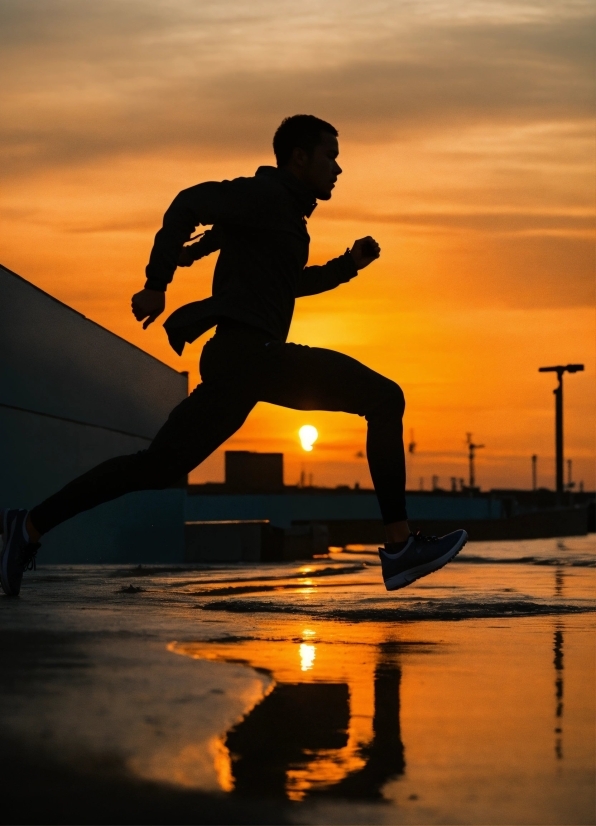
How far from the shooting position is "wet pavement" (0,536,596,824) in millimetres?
2938

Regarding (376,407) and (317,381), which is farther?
(376,407)

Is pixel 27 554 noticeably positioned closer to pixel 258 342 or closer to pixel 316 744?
pixel 258 342

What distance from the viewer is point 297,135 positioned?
6.68 metres

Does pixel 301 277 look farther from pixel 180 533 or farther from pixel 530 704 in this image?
pixel 180 533

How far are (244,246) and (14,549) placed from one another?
179cm

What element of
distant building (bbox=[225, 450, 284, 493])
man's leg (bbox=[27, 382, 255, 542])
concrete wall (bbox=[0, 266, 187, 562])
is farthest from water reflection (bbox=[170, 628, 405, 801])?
distant building (bbox=[225, 450, 284, 493])

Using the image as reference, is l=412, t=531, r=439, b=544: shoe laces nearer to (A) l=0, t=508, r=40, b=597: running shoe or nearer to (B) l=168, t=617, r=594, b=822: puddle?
(B) l=168, t=617, r=594, b=822: puddle

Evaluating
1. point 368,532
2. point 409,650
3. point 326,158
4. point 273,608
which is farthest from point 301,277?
point 368,532

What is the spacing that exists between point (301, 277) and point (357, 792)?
3976mm

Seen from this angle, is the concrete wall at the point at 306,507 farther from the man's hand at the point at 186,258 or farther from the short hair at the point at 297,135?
the man's hand at the point at 186,258

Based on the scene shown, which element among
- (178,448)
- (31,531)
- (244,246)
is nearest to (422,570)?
(178,448)

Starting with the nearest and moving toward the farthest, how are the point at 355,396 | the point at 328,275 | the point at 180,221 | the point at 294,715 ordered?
the point at 294,715
the point at 180,221
the point at 355,396
the point at 328,275

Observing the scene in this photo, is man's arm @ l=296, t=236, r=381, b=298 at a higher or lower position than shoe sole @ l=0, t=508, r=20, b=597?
higher

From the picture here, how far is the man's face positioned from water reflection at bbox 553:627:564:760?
213 cm
